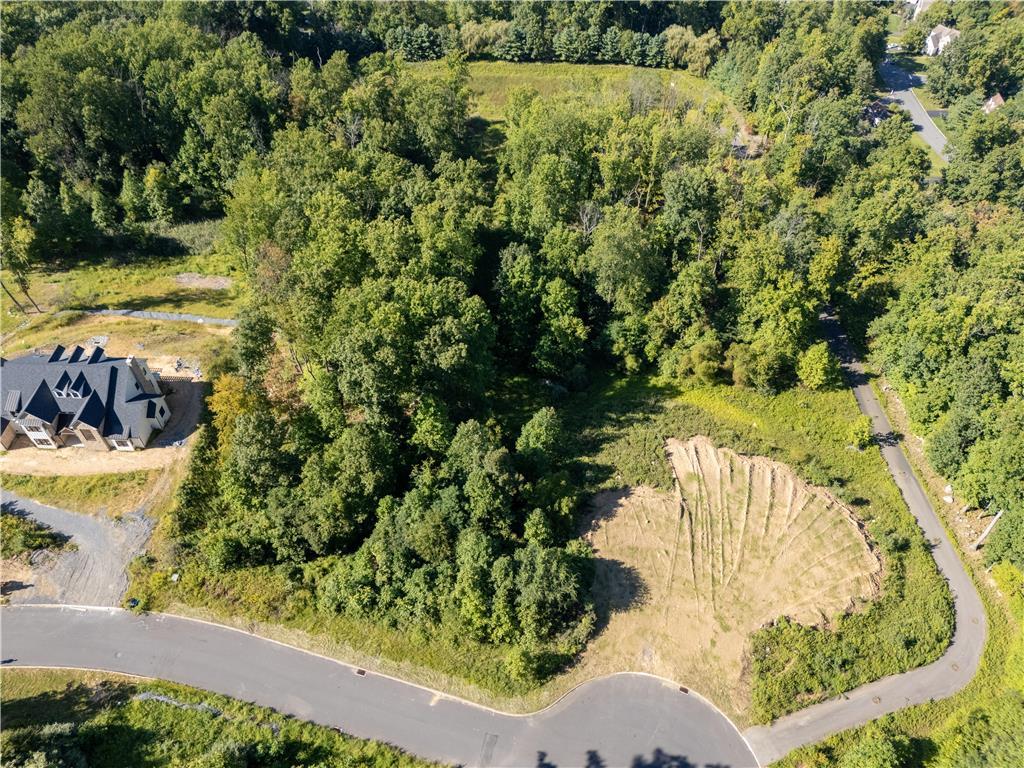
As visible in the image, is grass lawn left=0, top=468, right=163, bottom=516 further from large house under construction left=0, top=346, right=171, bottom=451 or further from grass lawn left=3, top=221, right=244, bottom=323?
grass lawn left=3, top=221, right=244, bottom=323

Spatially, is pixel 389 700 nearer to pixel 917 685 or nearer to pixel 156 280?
pixel 917 685

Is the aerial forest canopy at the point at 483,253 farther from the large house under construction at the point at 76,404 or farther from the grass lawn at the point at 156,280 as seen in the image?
the large house under construction at the point at 76,404

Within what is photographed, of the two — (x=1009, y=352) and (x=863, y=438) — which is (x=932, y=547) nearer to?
(x=863, y=438)

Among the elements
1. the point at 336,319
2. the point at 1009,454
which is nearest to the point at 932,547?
the point at 1009,454

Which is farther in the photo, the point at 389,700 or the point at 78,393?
the point at 78,393

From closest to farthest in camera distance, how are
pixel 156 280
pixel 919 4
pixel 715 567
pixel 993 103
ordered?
pixel 715 567 < pixel 156 280 < pixel 993 103 < pixel 919 4

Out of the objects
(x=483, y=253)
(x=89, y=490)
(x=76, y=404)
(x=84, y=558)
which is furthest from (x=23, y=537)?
(x=483, y=253)

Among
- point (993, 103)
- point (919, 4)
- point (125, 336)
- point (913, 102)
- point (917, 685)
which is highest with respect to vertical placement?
point (919, 4)

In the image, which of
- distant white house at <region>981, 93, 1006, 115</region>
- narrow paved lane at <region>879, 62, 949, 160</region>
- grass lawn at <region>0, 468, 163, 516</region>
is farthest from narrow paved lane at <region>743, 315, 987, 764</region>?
distant white house at <region>981, 93, 1006, 115</region>
